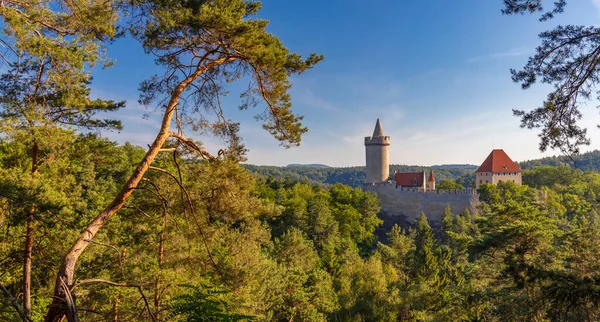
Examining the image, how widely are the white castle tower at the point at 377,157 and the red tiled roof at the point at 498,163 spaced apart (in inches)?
463

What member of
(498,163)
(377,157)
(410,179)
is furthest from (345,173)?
(498,163)

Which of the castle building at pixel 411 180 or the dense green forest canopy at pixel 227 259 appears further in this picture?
the castle building at pixel 411 180

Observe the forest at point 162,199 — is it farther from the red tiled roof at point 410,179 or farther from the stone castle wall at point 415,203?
the red tiled roof at point 410,179

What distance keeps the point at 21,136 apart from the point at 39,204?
1408 millimetres

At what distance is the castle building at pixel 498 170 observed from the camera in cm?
4331

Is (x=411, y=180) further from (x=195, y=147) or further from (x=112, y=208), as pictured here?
(x=112, y=208)

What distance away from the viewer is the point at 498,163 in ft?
144

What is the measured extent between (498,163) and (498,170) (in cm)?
101

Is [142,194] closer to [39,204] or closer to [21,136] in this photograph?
[39,204]

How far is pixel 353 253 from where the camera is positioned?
27.9 metres

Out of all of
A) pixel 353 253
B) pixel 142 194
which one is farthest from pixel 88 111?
pixel 353 253

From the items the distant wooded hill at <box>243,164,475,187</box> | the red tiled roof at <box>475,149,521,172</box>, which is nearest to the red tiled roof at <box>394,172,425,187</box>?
the red tiled roof at <box>475,149,521,172</box>

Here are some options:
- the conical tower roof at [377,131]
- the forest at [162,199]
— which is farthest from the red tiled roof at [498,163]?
the forest at [162,199]

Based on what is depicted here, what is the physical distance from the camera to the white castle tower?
1881 inches
